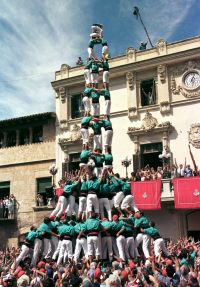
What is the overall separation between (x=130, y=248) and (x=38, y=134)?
18.3 m

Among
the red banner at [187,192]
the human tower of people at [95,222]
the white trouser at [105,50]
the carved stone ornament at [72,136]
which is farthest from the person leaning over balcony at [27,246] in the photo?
the carved stone ornament at [72,136]

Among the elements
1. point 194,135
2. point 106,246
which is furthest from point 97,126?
point 194,135

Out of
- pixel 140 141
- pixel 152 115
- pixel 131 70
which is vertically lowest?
pixel 140 141

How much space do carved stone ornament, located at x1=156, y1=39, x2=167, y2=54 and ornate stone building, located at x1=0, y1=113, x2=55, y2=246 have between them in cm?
901

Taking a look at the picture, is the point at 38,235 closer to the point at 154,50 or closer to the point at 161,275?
the point at 161,275

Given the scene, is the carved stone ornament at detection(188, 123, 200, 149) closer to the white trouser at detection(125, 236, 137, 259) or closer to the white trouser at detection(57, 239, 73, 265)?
the white trouser at detection(125, 236, 137, 259)

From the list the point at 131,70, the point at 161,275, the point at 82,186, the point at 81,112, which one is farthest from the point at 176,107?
the point at 161,275

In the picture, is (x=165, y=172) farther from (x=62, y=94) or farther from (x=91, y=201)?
(x=62, y=94)

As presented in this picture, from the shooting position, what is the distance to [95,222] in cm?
1327

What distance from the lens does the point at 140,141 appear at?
26.1m

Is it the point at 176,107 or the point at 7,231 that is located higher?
the point at 176,107

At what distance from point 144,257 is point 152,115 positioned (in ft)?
43.2

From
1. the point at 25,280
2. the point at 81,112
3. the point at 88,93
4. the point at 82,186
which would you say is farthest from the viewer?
the point at 81,112

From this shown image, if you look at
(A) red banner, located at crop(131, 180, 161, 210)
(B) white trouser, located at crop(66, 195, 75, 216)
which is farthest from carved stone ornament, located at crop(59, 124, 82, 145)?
(B) white trouser, located at crop(66, 195, 75, 216)
